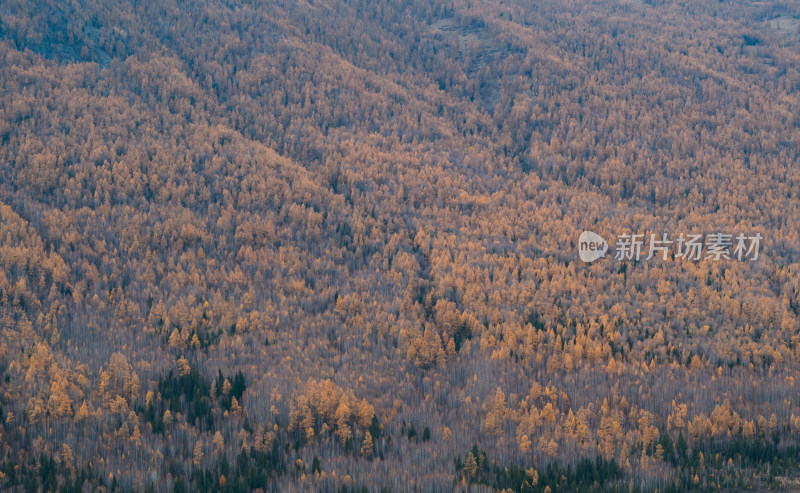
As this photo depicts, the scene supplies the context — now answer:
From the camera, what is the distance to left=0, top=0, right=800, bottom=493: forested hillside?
9450cm

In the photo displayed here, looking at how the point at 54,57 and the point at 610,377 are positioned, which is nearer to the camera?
the point at 610,377

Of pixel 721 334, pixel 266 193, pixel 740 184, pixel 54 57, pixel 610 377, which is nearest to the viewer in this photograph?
pixel 610 377

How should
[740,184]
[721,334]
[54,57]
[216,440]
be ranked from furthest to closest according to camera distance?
[54,57], [740,184], [721,334], [216,440]

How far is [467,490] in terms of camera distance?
86.7 m

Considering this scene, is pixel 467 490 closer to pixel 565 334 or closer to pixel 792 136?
pixel 565 334

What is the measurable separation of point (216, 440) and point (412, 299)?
52.9 meters

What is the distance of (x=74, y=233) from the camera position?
132 meters

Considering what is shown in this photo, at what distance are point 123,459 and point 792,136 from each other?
190 metres

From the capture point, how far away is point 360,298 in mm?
135375

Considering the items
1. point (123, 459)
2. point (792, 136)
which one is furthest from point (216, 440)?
point (792, 136)

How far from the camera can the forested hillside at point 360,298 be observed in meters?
94.5

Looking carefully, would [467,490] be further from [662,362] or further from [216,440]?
[662,362]

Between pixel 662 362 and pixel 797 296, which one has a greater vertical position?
pixel 797 296

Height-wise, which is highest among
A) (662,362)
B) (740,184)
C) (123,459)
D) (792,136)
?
(792,136)
